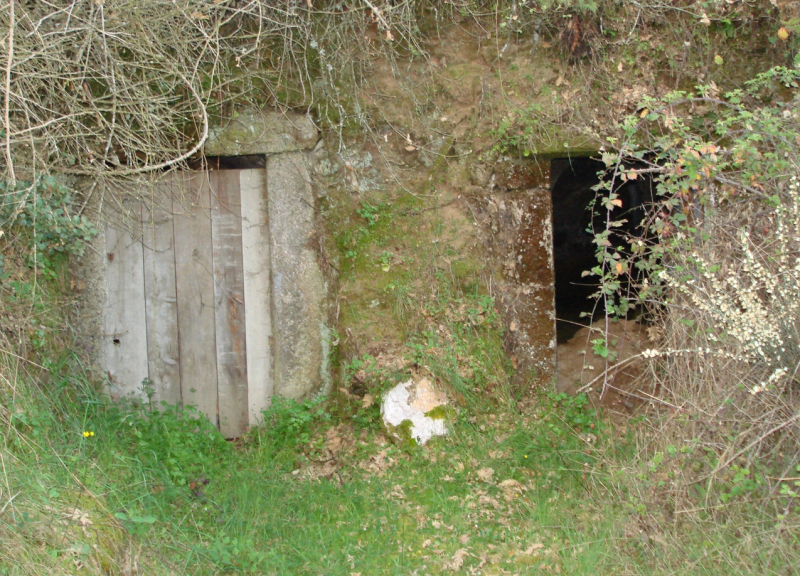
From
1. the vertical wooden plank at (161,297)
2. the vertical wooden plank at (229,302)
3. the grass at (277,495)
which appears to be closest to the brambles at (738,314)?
the grass at (277,495)

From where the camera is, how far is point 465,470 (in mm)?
3625

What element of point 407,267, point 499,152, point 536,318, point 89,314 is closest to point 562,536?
point 536,318

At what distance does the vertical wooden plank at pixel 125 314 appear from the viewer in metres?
4.27

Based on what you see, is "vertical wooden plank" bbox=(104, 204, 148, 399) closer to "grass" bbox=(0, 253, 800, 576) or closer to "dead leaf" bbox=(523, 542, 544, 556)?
"grass" bbox=(0, 253, 800, 576)

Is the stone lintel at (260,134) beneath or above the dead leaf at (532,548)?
above

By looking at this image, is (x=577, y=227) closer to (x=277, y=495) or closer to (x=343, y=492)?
(x=343, y=492)

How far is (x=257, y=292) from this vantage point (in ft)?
14.4

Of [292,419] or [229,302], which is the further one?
[229,302]

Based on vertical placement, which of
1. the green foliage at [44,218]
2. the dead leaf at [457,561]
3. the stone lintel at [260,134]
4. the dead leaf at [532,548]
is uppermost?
the stone lintel at [260,134]

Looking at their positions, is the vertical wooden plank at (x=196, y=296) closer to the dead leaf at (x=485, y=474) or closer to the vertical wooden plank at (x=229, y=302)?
the vertical wooden plank at (x=229, y=302)

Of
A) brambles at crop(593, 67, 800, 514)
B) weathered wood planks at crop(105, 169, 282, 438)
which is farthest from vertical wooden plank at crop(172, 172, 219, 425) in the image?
brambles at crop(593, 67, 800, 514)

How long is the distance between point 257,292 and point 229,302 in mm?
205

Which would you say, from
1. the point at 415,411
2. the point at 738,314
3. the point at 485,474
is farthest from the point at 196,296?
the point at 738,314

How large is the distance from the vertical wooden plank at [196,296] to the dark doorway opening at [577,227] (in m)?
3.91
